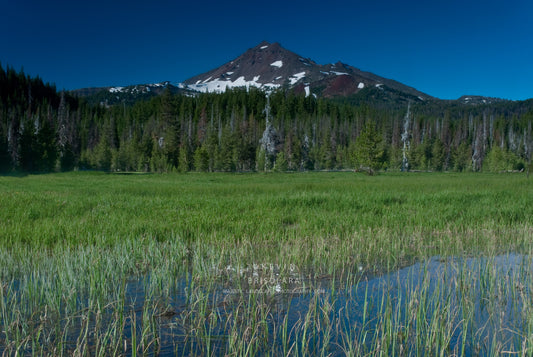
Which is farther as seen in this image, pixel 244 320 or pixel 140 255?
pixel 140 255

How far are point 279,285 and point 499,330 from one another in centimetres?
284

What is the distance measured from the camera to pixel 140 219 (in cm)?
1084

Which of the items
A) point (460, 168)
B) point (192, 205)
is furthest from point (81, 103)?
point (192, 205)

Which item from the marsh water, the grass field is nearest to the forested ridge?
the grass field

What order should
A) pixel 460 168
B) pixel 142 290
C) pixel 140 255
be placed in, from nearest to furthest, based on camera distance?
1. pixel 142 290
2. pixel 140 255
3. pixel 460 168

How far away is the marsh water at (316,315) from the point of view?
3713 millimetres

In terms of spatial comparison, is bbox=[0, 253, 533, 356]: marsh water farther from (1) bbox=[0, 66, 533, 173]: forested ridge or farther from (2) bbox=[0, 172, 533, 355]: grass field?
(1) bbox=[0, 66, 533, 173]: forested ridge

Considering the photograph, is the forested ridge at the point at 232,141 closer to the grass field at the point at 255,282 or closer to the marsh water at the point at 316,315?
the grass field at the point at 255,282

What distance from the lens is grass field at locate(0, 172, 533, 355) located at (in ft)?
12.4

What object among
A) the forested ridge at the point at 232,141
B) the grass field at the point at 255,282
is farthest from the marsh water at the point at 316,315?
the forested ridge at the point at 232,141

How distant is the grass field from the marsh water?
1.0 inches

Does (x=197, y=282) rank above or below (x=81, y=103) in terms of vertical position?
below

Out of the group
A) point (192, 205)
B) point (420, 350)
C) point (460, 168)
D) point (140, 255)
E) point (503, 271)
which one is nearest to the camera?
point (420, 350)

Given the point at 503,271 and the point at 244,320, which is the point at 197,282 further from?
the point at 503,271
